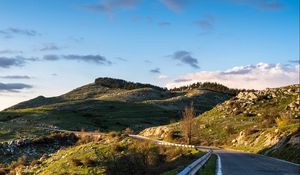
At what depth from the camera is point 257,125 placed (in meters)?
72.6

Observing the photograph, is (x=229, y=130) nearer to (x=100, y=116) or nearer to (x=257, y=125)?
(x=257, y=125)

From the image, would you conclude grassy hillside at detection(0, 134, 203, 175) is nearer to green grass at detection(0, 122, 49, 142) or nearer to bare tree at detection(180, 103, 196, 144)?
bare tree at detection(180, 103, 196, 144)

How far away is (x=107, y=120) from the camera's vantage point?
14375cm

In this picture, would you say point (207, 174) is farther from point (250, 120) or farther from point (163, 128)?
point (163, 128)

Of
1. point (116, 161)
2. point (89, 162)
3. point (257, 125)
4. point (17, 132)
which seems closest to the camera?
point (116, 161)

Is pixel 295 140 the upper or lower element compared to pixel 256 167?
upper

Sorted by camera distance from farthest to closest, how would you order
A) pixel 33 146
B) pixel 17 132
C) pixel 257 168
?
1. pixel 17 132
2. pixel 33 146
3. pixel 257 168

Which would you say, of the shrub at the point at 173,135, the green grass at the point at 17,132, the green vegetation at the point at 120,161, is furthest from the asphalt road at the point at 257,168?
the green grass at the point at 17,132

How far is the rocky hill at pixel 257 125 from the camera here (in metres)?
48.5

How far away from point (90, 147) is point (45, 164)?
10.0m

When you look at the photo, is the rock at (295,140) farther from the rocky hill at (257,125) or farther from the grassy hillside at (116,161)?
the grassy hillside at (116,161)

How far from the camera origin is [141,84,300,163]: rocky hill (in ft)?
159

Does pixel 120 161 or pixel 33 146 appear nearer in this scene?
pixel 120 161

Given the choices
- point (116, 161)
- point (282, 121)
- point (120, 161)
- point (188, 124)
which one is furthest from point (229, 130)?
point (120, 161)
